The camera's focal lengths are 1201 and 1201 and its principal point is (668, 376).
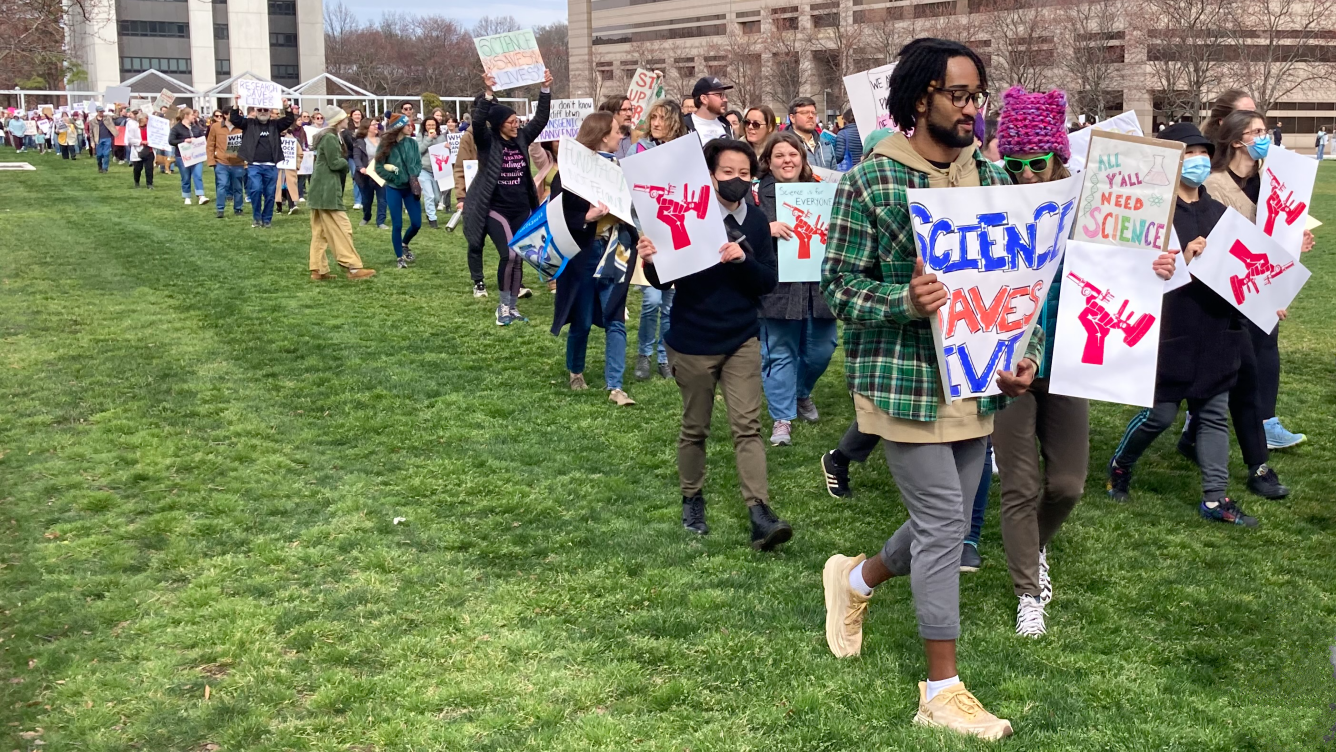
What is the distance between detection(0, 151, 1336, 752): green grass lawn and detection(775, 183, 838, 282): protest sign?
116cm

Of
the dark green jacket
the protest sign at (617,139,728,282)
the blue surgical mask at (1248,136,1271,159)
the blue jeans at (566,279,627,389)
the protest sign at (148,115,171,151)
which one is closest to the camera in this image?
the protest sign at (617,139,728,282)

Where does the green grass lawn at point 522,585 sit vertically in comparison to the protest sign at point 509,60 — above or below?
below

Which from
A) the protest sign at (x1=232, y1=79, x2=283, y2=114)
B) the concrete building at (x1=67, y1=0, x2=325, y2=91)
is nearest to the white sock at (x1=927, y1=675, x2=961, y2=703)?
the protest sign at (x1=232, y1=79, x2=283, y2=114)

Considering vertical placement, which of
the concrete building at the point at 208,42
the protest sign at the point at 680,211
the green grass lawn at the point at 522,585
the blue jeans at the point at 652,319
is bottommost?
the green grass lawn at the point at 522,585

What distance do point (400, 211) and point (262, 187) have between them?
535cm

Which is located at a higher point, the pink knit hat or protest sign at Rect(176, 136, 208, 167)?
protest sign at Rect(176, 136, 208, 167)

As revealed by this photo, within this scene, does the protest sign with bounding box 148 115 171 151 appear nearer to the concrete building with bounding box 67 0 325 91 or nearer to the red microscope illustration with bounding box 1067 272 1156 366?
the red microscope illustration with bounding box 1067 272 1156 366

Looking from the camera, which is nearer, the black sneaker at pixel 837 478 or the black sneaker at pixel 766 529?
the black sneaker at pixel 766 529

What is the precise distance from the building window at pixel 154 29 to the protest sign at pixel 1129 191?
4432 inches

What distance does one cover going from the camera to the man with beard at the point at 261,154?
19.9 meters

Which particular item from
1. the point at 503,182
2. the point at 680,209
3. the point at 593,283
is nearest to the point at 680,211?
the point at 680,209

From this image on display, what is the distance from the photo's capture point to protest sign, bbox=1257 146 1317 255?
21.4ft

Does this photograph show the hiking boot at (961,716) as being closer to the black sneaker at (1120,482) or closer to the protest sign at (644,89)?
the black sneaker at (1120,482)

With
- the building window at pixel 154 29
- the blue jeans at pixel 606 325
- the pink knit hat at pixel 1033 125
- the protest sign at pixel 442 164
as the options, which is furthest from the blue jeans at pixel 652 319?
the building window at pixel 154 29
